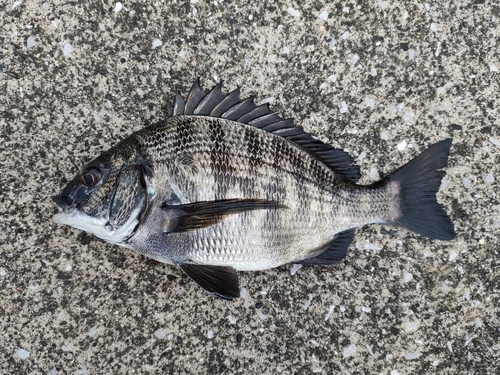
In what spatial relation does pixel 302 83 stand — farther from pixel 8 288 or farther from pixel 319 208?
pixel 8 288

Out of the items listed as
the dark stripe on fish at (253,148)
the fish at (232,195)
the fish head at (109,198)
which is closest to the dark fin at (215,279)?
the fish at (232,195)

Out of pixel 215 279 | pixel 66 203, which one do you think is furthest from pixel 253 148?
pixel 66 203

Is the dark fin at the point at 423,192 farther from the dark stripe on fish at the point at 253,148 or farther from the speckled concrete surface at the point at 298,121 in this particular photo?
the dark stripe on fish at the point at 253,148

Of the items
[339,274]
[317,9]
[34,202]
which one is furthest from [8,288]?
[317,9]

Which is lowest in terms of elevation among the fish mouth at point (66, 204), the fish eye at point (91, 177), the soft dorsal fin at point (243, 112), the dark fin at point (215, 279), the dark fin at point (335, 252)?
the dark fin at point (215, 279)

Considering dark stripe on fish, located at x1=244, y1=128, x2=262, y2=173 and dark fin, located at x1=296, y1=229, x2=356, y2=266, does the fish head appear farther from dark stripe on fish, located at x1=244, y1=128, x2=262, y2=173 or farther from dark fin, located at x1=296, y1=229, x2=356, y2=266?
dark fin, located at x1=296, y1=229, x2=356, y2=266

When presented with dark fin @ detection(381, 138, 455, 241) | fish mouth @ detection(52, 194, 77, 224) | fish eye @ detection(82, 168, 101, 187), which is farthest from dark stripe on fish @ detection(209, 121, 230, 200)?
dark fin @ detection(381, 138, 455, 241)
